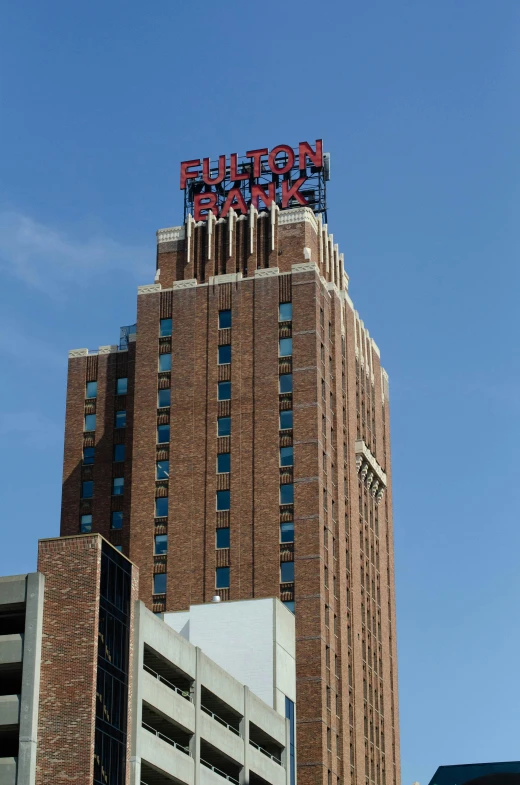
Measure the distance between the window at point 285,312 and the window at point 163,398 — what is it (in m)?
11.0

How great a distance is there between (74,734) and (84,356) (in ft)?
207

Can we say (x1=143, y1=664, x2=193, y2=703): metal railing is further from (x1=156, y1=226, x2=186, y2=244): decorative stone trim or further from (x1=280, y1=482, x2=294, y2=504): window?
(x1=156, y1=226, x2=186, y2=244): decorative stone trim

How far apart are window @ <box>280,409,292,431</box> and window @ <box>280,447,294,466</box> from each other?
1721 millimetres

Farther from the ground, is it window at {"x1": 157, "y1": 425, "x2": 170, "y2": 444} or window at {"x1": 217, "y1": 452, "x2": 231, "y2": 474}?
window at {"x1": 157, "y1": 425, "x2": 170, "y2": 444}

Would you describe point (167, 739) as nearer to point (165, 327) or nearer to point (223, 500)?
point (223, 500)

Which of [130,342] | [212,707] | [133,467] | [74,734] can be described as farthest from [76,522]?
[74,734]

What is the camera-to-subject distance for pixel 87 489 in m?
122

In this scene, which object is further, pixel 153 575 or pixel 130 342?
pixel 130 342

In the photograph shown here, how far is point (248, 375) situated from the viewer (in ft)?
378

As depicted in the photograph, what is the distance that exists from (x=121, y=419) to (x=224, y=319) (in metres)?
13.9

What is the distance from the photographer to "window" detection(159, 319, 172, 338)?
119250 millimetres

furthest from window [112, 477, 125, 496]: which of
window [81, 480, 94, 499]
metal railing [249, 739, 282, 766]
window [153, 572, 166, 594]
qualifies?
metal railing [249, 739, 282, 766]

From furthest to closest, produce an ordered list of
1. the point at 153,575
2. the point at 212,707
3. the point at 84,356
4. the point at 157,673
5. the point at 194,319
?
the point at 84,356
the point at 194,319
the point at 153,575
the point at 212,707
the point at 157,673

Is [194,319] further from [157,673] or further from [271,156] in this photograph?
[157,673]
